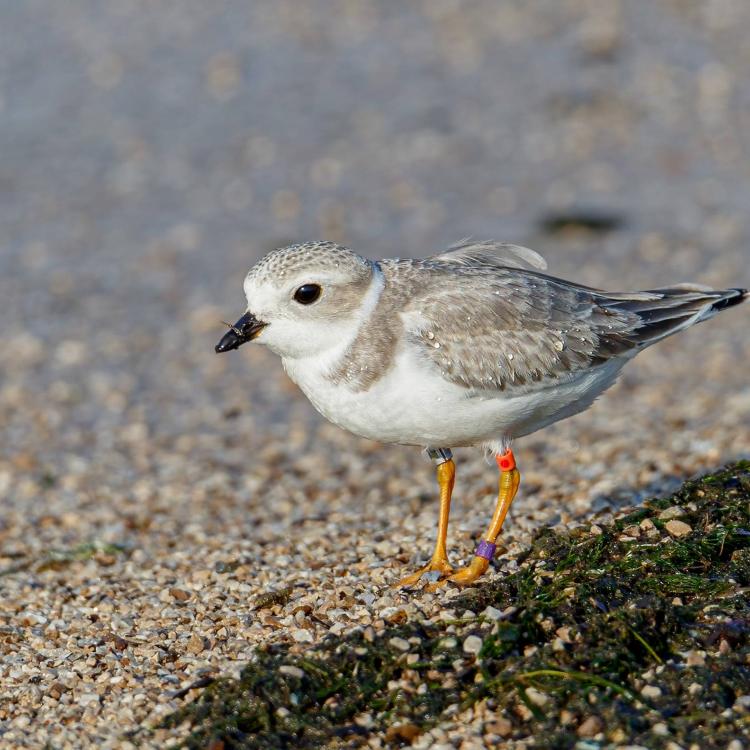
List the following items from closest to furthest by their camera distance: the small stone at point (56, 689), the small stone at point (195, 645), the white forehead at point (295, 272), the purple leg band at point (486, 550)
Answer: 1. the small stone at point (56, 689)
2. the small stone at point (195, 645)
3. the white forehead at point (295, 272)
4. the purple leg band at point (486, 550)

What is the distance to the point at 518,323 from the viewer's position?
20.2 ft

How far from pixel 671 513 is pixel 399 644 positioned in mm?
1849

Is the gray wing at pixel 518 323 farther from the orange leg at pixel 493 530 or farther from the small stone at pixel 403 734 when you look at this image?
the small stone at pixel 403 734

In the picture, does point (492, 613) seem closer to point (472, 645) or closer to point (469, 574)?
point (472, 645)

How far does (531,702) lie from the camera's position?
491 centimetres

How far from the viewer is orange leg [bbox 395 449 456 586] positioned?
20.3 ft

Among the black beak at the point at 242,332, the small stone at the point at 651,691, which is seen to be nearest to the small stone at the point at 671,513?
the small stone at the point at 651,691

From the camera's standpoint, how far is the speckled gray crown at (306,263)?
585 cm

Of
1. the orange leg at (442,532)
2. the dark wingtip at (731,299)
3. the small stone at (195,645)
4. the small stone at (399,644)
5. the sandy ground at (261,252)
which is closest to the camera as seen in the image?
the small stone at (399,644)

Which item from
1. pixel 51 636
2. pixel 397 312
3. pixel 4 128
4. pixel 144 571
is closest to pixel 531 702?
pixel 397 312

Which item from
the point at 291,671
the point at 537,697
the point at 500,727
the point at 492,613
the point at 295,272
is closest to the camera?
the point at 500,727

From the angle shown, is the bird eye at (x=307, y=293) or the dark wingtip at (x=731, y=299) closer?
the bird eye at (x=307, y=293)

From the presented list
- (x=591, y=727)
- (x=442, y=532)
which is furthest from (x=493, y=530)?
(x=591, y=727)

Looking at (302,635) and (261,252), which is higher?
(261,252)
